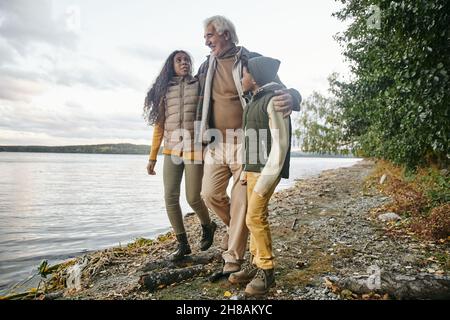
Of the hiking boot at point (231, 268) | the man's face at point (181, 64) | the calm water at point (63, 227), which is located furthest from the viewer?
the calm water at point (63, 227)

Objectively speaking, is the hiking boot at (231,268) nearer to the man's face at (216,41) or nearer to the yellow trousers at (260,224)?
the yellow trousers at (260,224)

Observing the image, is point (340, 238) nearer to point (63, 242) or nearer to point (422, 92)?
point (422, 92)

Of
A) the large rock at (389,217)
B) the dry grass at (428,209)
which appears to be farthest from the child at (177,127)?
the large rock at (389,217)

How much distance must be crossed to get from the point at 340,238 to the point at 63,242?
27.1 ft

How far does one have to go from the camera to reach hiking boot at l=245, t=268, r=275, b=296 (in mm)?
3395

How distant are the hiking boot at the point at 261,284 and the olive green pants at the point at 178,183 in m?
1.50

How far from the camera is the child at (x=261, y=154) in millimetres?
3273

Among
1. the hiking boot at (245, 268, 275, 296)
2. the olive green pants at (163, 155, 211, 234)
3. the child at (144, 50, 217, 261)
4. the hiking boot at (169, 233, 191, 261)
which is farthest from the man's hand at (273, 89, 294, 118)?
the hiking boot at (169, 233, 191, 261)

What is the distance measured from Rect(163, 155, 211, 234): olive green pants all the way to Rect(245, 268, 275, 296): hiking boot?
150cm

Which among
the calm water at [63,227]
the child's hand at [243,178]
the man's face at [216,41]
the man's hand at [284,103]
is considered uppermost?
the man's face at [216,41]

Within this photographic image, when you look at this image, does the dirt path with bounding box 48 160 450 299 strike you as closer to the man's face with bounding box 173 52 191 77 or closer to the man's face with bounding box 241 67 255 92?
the man's face with bounding box 241 67 255 92

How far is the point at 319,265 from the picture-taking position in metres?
4.47
